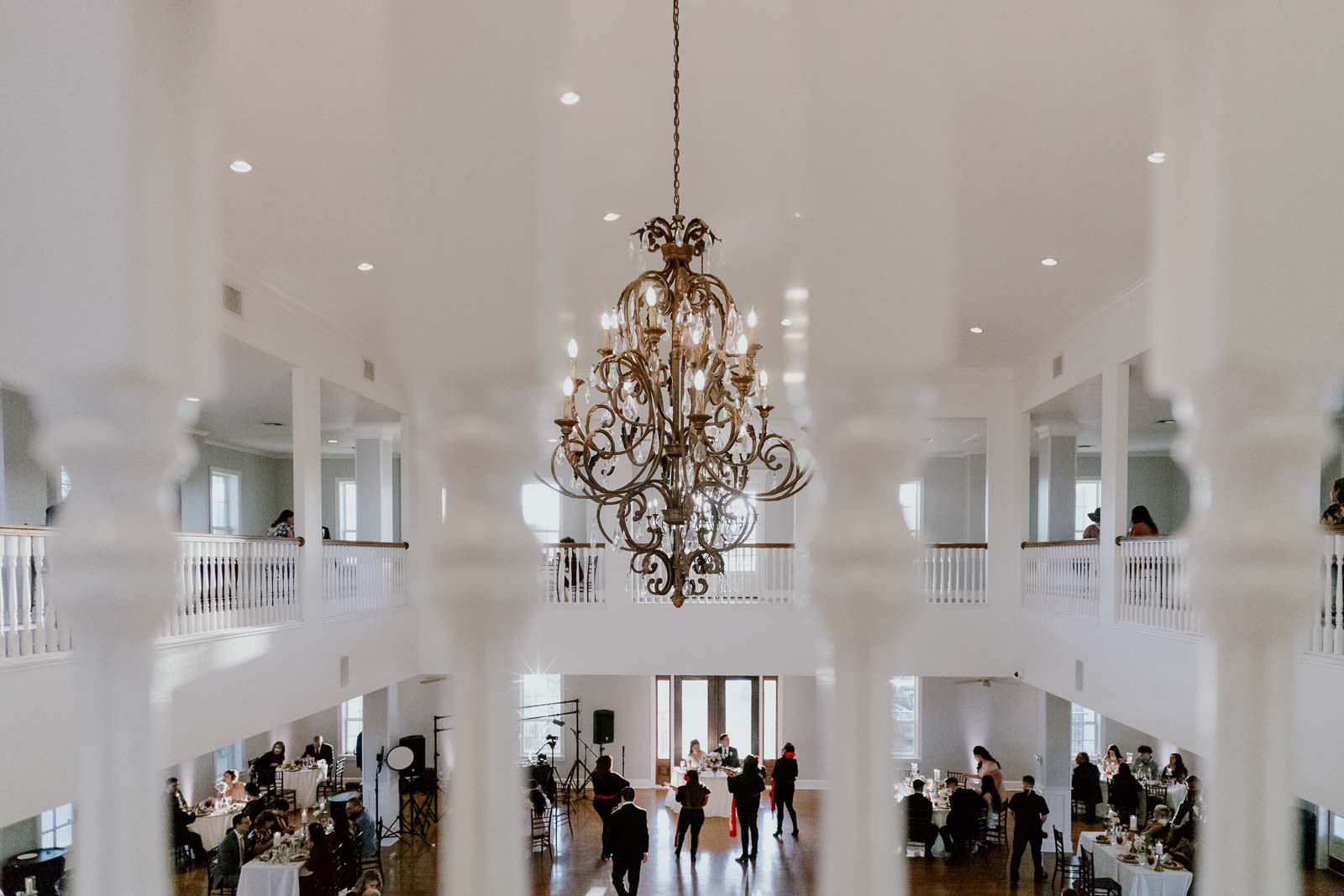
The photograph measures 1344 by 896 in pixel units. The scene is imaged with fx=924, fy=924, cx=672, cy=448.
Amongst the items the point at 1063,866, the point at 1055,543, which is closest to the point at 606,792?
the point at 1063,866

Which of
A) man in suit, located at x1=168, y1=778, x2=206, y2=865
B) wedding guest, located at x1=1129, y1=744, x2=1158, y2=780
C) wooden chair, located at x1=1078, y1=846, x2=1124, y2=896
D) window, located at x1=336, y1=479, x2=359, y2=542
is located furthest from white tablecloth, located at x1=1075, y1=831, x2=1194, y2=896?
window, located at x1=336, y1=479, x2=359, y2=542

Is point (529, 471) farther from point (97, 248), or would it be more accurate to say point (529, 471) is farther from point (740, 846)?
point (740, 846)

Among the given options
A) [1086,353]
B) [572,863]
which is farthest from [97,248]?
[572,863]

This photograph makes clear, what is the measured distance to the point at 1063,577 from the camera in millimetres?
9297

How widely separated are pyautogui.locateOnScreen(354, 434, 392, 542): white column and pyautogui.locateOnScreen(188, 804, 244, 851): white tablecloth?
11.9ft

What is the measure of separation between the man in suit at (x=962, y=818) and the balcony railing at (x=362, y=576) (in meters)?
6.79

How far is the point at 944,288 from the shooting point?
574mm

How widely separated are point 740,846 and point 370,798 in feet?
15.5

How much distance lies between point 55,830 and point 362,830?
155 inches

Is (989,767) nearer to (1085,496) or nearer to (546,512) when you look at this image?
(1085,496)

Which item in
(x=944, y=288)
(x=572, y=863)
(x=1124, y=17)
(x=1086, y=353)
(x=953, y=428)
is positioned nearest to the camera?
(x=944, y=288)

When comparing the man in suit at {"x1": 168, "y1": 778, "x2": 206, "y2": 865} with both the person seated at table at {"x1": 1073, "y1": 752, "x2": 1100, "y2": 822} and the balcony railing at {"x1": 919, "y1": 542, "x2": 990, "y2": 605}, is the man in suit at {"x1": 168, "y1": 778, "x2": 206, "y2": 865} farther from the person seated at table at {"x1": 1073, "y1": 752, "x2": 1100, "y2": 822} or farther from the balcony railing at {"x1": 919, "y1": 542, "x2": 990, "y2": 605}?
the person seated at table at {"x1": 1073, "y1": 752, "x2": 1100, "y2": 822}

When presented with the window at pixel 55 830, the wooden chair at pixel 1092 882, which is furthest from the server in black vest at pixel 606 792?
the window at pixel 55 830

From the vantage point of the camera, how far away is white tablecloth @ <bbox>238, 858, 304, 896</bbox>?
8398mm
